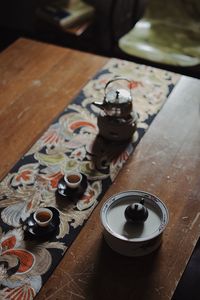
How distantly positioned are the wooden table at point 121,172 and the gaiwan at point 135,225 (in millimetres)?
38

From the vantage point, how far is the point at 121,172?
132 cm

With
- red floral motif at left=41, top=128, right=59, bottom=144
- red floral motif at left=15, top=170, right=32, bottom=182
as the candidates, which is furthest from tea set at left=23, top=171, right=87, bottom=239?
red floral motif at left=41, top=128, right=59, bottom=144

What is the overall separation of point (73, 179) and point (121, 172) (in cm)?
16

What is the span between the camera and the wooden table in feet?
3.34

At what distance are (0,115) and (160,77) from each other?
70cm

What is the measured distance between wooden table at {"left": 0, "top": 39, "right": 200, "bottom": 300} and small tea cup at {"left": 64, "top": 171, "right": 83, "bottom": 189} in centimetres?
10

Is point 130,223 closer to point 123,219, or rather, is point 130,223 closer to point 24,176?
point 123,219

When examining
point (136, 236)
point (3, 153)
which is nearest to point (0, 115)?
point (3, 153)

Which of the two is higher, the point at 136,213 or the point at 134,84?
the point at 136,213

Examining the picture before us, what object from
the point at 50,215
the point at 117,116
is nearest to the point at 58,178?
the point at 50,215

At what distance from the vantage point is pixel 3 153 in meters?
1.41

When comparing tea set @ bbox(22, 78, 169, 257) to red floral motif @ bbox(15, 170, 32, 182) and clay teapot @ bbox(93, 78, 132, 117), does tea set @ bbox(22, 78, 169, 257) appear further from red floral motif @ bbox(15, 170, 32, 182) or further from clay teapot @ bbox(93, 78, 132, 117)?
clay teapot @ bbox(93, 78, 132, 117)

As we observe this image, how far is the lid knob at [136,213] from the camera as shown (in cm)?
105

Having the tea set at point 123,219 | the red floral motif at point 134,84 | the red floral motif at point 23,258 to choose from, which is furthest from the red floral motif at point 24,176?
the red floral motif at point 134,84
